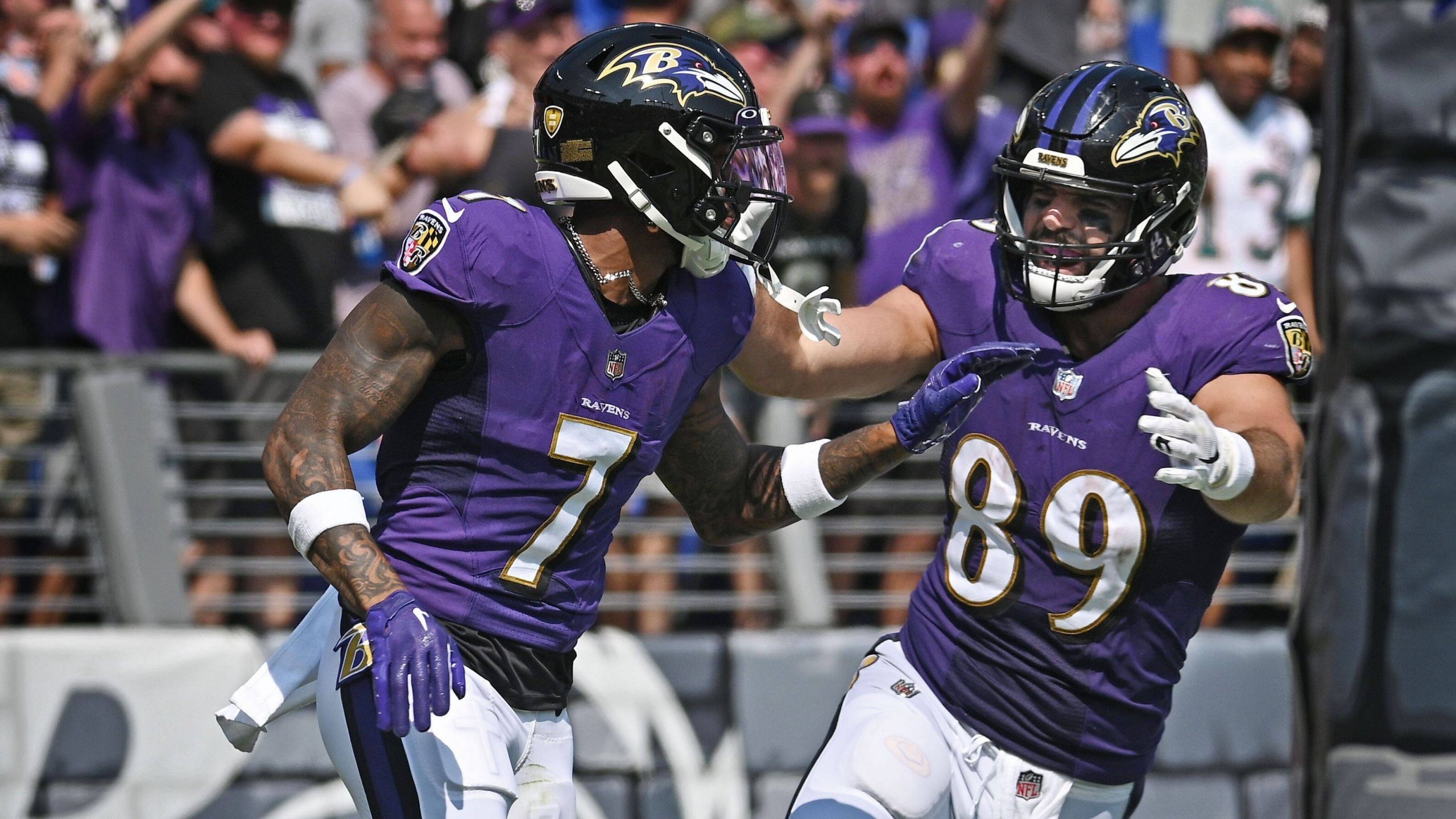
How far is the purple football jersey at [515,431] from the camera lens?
9.94ft

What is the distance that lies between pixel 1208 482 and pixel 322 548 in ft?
5.16

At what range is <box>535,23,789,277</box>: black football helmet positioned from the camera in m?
3.13

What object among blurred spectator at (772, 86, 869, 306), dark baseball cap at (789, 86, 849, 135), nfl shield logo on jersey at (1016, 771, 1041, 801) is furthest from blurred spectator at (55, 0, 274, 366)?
nfl shield logo on jersey at (1016, 771, 1041, 801)

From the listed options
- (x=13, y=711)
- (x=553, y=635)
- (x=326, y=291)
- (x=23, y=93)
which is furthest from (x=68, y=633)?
(x=553, y=635)

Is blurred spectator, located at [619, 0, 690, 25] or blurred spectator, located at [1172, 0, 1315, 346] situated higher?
blurred spectator, located at [619, 0, 690, 25]

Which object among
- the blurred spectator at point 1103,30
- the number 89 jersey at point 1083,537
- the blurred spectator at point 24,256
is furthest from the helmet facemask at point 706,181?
the blurred spectator at point 1103,30

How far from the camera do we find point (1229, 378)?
331 centimetres

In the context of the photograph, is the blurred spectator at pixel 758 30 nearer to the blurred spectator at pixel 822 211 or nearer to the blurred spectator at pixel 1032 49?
the blurred spectator at pixel 822 211

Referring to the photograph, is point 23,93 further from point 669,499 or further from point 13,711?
point 669,499

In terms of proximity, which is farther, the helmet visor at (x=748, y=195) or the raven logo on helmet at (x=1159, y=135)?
the raven logo on helmet at (x=1159, y=135)

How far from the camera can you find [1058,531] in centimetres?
338

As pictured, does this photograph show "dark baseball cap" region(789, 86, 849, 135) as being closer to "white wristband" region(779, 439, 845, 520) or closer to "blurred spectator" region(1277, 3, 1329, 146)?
"blurred spectator" region(1277, 3, 1329, 146)

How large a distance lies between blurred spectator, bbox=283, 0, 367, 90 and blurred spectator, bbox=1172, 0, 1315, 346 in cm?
345

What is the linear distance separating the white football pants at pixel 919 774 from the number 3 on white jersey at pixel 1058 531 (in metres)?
0.26
